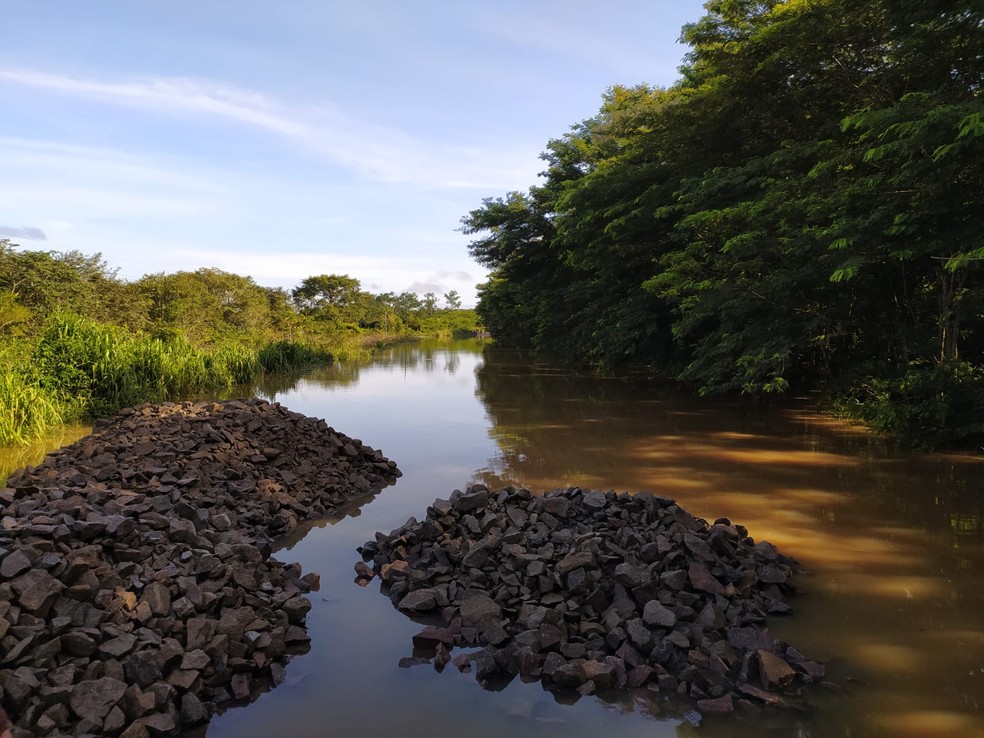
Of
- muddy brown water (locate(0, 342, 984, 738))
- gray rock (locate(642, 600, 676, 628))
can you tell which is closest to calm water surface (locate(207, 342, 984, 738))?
muddy brown water (locate(0, 342, 984, 738))

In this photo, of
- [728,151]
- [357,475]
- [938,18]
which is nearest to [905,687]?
[357,475]

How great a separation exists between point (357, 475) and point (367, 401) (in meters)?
7.57

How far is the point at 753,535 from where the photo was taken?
536cm

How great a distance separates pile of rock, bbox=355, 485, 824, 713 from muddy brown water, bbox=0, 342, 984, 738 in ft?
0.47

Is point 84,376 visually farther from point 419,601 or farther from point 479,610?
point 479,610

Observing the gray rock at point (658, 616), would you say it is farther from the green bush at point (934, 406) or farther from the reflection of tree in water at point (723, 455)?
the green bush at point (934, 406)

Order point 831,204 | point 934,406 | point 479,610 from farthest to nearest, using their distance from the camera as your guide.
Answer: point 831,204, point 934,406, point 479,610

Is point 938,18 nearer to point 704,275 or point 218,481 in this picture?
point 704,275

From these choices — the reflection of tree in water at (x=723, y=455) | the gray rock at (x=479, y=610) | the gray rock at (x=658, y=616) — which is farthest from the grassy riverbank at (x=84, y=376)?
the gray rock at (x=658, y=616)

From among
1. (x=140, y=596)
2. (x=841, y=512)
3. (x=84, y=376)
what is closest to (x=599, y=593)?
(x=140, y=596)

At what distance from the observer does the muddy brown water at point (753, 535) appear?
302cm

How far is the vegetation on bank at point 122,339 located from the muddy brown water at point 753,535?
12.7ft

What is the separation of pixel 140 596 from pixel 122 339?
10718 mm

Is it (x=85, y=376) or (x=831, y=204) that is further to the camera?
(x=85, y=376)
